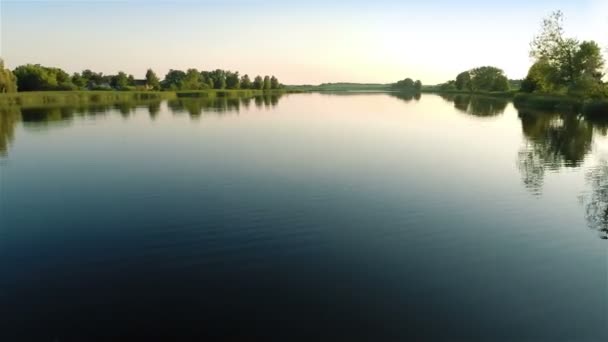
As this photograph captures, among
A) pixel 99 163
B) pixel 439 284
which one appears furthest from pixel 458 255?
pixel 99 163

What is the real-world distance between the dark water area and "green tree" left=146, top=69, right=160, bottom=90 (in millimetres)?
171192

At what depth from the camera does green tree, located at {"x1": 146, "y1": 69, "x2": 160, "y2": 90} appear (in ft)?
601

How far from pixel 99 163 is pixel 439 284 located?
82.4ft

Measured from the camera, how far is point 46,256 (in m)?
12.5

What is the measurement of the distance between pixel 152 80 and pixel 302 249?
195 m

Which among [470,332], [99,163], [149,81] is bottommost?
[470,332]

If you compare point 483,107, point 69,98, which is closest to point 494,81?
point 483,107

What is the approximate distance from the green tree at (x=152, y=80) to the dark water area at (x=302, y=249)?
562 feet

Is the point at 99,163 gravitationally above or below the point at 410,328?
above

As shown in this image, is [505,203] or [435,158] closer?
[505,203]

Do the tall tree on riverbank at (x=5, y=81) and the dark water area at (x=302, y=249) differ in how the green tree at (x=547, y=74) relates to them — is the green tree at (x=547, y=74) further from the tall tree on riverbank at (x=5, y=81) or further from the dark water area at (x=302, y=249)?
the tall tree on riverbank at (x=5, y=81)

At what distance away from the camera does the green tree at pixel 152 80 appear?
601 ft

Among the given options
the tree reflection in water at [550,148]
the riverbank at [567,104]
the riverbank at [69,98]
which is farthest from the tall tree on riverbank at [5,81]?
the riverbank at [567,104]

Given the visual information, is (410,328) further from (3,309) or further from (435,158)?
(435,158)
